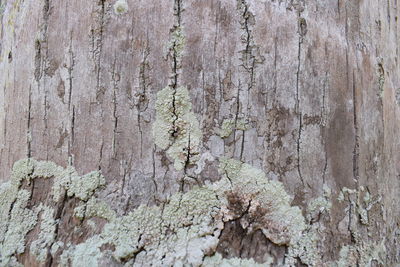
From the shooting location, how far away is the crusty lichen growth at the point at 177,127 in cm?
138

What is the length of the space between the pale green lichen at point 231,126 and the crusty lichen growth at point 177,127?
0.07 metres

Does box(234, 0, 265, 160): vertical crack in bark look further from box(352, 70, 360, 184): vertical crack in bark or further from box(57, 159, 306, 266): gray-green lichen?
box(352, 70, 360, 184): vertical crack in bark

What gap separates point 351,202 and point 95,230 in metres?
0.77

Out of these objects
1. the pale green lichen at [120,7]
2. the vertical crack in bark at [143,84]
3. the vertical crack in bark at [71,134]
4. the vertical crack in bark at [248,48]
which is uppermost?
the pale green lichen at [120,7]

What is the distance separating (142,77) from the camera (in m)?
1.41

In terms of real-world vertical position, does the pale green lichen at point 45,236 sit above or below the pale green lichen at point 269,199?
below

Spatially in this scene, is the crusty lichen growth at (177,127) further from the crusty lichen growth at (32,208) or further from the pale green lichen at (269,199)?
the crusty lichen growth at (32,208)

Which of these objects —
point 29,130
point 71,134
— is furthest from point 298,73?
point 29,130

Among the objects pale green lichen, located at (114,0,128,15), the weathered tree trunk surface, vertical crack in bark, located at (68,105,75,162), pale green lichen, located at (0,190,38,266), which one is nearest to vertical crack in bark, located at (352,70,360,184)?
the weathered tree trunk surface

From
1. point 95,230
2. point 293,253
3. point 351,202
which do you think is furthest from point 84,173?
point 351,202

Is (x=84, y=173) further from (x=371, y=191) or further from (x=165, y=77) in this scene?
(x=371, y=191)

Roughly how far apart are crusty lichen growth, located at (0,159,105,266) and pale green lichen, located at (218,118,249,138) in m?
0.38

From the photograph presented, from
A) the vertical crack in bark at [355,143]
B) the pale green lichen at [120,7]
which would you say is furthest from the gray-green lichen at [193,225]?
the pale green lichen at [120,7]

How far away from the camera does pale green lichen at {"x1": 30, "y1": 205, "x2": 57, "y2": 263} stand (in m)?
1.38
